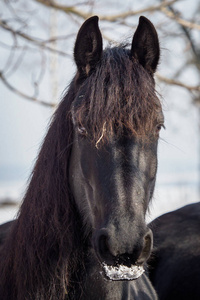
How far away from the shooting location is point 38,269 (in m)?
2.55

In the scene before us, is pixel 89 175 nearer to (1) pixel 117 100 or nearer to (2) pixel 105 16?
(1) pixel 117 100

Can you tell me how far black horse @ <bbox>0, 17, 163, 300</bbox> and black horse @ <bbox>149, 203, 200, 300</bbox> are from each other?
4.36 ft

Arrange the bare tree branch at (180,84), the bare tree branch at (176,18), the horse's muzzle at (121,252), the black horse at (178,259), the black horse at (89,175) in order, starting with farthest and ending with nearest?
the bare tree branch at (180,84) → the bare tree branch at (176,18) → the black horse at (178,259) → the black horse at (89,175) → the horse's muzzle at (121,252)

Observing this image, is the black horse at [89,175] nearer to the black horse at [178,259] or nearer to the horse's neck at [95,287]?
the horse's neck at [95,287]

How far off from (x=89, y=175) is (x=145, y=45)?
2.79ft

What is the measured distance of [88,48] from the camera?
2.67m

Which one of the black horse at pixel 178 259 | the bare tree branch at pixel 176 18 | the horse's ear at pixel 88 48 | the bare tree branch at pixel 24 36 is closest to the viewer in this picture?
the horse's ear at pixel 88 48

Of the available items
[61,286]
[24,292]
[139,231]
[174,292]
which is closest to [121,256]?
[139,231]

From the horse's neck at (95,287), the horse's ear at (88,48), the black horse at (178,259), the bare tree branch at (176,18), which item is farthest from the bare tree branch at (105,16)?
the horse's neck at (95,287)

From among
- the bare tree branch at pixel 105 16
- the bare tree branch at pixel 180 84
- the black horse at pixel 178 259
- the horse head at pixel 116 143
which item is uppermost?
the bare tree branch at pixel 105 16

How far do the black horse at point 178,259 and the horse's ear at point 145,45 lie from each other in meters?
1.74

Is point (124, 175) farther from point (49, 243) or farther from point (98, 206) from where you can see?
point (49, 243)

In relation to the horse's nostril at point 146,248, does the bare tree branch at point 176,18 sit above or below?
above

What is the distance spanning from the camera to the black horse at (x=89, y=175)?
7.65 feet
